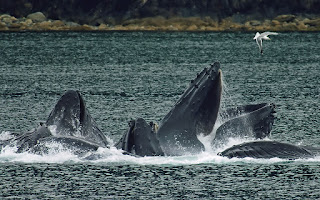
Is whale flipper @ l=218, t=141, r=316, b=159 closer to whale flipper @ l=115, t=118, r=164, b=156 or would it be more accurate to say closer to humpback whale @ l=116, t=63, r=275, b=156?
humpback whale @ l=116, t=63, r=275, b=156

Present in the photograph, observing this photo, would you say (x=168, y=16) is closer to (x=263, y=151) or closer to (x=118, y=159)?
(x=263, y=151)

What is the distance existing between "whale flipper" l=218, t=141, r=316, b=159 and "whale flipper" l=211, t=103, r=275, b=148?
0.63 m

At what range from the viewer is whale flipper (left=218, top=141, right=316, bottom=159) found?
2677cm

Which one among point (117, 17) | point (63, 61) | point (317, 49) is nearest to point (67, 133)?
→ point (63, 61)

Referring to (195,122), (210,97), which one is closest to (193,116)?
(195,122)

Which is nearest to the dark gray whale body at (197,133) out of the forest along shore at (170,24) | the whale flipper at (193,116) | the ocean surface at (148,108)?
the whale flipper at (193,116)

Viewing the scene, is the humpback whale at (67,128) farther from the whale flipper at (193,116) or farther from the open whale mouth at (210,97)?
the open whale mouth at (210,97)

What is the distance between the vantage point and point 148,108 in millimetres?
42188

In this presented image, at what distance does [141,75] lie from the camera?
2608 inches

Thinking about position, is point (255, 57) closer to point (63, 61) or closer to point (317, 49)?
point (317, 49)

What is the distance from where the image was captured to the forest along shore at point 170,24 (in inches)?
6053

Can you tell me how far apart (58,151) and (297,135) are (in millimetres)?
10593

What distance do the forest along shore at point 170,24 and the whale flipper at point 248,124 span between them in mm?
126227

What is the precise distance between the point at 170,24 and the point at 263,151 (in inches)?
5194
